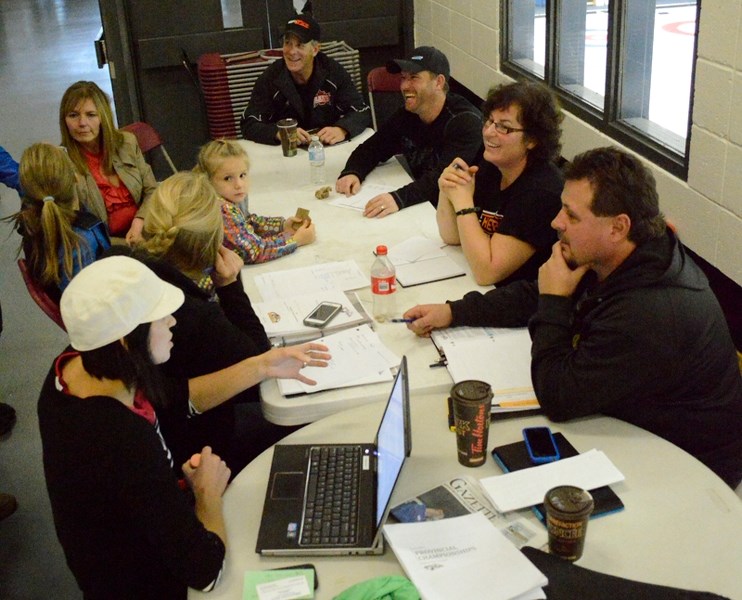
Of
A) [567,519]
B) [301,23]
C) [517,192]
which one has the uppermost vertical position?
[301,23]

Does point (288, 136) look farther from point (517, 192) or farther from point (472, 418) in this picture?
point (472, 418)

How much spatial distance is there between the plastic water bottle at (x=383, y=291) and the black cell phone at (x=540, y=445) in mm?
739

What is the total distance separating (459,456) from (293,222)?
1627 mm

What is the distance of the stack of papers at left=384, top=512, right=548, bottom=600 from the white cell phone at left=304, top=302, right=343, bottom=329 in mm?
914

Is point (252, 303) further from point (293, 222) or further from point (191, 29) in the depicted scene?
point (191, 29)

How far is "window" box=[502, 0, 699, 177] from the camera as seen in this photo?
3.12m

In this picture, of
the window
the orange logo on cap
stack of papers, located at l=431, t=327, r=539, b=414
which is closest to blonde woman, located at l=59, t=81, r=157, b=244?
the orange logo on cap

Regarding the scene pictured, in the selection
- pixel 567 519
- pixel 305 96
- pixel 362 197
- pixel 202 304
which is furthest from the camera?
pixel 305 96

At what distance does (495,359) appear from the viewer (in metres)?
2.28

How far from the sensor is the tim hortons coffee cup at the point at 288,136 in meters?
4.21

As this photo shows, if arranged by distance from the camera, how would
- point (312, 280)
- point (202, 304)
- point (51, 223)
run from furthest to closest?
point (51, 223), point (312, 280), point (202, 304)

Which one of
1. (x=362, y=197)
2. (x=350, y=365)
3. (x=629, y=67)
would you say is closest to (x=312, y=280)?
(x=350, y=365)

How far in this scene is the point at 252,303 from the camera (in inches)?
107

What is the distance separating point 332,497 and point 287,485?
120 millimetres
